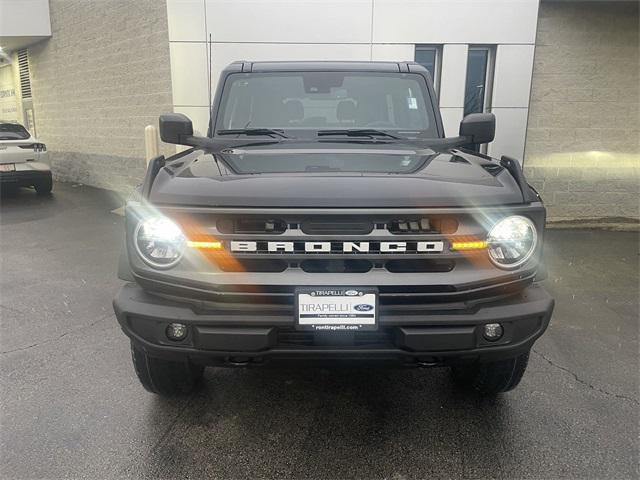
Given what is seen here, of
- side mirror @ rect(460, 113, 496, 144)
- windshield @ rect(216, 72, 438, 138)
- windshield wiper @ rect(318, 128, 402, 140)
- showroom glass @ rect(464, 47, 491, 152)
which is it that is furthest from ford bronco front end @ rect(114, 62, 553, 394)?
showroom glass @ rect(464, 47, 491, 152)

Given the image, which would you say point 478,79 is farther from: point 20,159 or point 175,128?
point 20,159

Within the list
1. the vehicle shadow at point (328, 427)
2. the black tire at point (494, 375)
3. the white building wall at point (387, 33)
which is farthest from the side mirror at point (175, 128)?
the white building wall at point (387, 33)

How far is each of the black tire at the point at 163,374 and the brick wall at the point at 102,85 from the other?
647 centimetres

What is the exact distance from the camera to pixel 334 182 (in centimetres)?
215

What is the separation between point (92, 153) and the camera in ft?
37.7

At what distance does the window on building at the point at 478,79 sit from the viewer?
7.70 meters

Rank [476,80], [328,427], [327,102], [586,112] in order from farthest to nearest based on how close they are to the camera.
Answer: [476,80]
[586,112]
[327,102]
[328,427]

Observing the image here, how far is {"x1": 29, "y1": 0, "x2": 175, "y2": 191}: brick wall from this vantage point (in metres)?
8.95

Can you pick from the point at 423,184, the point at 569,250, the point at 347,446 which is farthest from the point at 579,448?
the point at 569,250

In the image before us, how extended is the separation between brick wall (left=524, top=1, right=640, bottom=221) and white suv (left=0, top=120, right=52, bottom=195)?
9.06 m

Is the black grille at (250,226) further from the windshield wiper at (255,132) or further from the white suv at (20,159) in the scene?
the white suv at (20,159)

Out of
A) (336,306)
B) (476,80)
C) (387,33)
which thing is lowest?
(336,306)

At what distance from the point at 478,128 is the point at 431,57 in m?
5.01

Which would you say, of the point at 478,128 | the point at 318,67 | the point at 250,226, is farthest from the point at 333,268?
the point at 318,67
